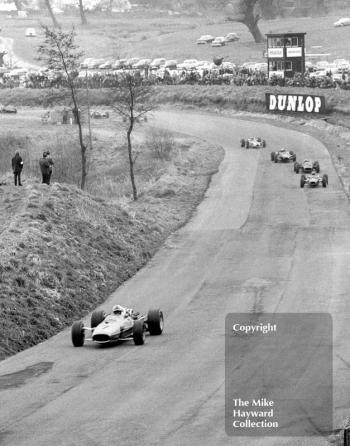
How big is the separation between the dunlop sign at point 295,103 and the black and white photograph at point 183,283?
0.14m

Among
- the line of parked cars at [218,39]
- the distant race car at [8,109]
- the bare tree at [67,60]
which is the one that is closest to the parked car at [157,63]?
the line of parked cars at [218,39]

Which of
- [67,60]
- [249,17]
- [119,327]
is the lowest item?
[119,327]

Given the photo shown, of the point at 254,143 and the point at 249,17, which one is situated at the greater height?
the point at 249,17

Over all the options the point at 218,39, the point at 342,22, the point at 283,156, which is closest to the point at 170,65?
the point at 218,39

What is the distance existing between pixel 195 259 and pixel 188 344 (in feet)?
36.0

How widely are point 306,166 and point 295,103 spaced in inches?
996

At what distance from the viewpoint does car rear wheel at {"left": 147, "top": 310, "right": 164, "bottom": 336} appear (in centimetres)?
2600

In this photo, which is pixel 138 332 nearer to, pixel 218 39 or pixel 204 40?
pixel 218 39

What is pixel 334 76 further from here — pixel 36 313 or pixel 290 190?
pixel 36 313

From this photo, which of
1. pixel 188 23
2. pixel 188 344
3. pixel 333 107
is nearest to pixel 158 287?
pixel 188 344

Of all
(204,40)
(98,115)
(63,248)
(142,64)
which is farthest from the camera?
(204,40)

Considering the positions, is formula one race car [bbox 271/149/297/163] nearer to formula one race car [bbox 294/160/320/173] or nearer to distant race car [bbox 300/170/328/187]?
formula one race car [bbox 294/160/320/173]

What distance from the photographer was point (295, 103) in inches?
3095

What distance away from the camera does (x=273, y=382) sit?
21.0m
